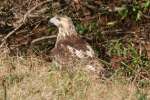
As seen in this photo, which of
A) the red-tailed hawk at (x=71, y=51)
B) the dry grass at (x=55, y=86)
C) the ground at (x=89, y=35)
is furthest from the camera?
the red-tailed hawk at (x=71, y=51)

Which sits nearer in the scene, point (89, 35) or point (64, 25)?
point (64, 25)

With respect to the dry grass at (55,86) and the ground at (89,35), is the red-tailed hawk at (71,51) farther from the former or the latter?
the dry grass at (55,86)

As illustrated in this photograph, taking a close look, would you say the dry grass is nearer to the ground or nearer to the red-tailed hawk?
the ground

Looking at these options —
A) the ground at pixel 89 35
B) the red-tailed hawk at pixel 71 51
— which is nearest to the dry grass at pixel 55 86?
the ground at pixel 89 35

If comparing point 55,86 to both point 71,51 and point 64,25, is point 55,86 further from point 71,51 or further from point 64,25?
point 64,25

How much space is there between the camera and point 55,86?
6.86 meters

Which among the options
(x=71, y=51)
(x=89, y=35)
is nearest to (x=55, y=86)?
(x=71, y=51)

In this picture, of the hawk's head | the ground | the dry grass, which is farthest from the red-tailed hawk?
the dry grass

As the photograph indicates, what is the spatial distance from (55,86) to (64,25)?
9.80ft

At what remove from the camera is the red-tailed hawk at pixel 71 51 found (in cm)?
811

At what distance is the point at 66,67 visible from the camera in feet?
26.1

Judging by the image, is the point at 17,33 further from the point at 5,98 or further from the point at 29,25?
the point at 5,98

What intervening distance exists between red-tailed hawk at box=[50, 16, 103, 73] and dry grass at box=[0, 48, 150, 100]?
0.44 metres

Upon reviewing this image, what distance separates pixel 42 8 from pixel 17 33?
61 centimetres
